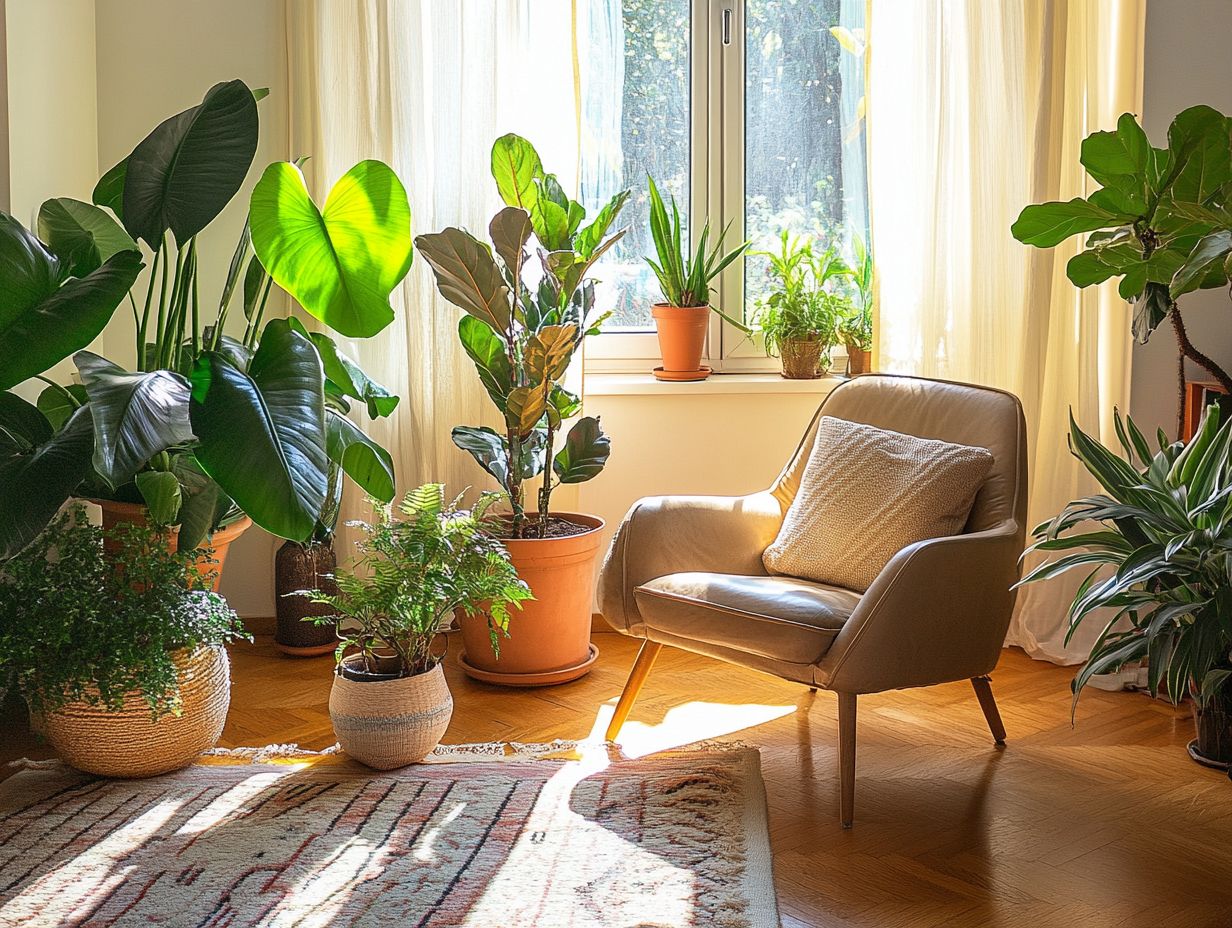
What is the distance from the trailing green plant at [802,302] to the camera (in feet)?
12.8

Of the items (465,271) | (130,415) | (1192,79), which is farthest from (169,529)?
(1192,79)

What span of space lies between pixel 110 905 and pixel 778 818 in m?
1.25

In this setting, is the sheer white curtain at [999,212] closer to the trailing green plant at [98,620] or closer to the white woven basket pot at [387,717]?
the white woven basket pot at [387,717]

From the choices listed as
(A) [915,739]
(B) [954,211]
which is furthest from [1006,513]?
(B) [954,211]

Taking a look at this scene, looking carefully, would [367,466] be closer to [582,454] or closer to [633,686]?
[582,454]

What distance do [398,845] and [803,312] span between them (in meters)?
2.15

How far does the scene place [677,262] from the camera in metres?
3.79

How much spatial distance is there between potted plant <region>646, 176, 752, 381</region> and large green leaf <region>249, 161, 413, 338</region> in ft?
3.40

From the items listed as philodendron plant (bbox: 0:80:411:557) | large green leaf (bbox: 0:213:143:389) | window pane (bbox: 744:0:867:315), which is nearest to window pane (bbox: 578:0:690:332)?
window pane (bbox: 744:0:867:315)

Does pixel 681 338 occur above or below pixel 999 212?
below

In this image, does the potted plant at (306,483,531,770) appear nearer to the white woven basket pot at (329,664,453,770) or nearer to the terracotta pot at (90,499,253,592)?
the white woven basket pot at (329,664,453,770)

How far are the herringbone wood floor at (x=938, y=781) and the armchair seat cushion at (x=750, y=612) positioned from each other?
12.9 inches

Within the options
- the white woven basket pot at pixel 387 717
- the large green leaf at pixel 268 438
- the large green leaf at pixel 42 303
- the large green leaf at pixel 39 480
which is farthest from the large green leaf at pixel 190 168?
the white woven basket pot at pixel 387 717

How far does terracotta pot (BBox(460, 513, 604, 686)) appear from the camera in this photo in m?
3.32
